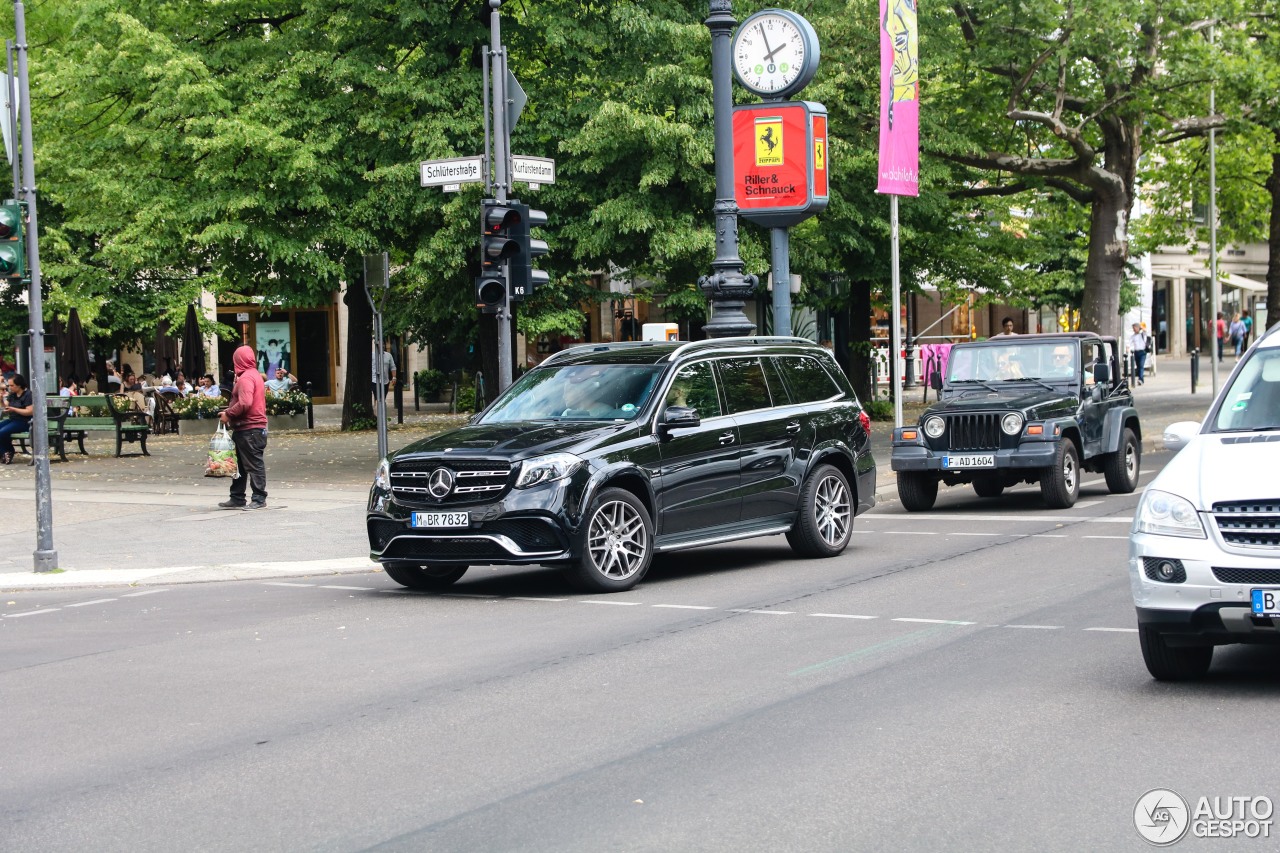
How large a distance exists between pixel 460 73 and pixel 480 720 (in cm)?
1639

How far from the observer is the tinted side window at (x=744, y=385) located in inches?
513

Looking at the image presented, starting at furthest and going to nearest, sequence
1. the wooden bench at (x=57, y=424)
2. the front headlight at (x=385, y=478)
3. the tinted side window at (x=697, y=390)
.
Answer: the wooden bench at (x=57, y=424), the tinted side window at (x=697, y=390), the front headlight at (x=385, y=478)

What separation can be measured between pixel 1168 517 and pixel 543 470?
4988mm

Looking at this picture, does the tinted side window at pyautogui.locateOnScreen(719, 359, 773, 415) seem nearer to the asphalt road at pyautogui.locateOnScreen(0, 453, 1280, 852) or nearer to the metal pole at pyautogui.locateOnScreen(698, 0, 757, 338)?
the asphalt road at pyautogui.locateOnScreen(0, 453, 1280, 852)

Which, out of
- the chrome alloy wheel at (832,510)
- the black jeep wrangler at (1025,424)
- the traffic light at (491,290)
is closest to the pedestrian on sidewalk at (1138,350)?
the black jeep wrangler at (1025,424)

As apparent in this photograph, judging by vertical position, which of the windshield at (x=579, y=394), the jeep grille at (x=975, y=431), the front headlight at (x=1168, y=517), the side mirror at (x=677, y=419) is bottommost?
the jeep grille at (x=975, y=431)

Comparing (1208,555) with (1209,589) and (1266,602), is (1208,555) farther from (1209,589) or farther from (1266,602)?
(1266,602)

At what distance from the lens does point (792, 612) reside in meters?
10.4

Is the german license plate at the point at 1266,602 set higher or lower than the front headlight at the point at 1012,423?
lower

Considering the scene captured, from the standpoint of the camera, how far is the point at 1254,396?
8.21 metres

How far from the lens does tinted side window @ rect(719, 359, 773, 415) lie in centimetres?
1304

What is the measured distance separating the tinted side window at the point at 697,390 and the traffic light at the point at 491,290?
3847 millimetres

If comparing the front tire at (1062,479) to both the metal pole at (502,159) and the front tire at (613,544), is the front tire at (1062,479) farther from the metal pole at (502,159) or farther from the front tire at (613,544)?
the front tire at (613,544)

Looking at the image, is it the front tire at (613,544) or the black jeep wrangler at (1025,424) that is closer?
the front tire at (613,544)
